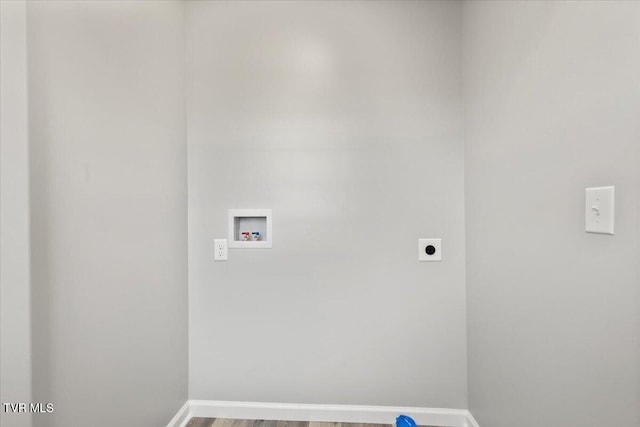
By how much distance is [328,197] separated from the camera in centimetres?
160

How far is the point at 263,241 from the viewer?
1632 mm

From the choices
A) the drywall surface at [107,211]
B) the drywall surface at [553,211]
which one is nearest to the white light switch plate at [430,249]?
the drywall surface at [553,211]

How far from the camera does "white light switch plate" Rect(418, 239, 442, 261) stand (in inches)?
61.7

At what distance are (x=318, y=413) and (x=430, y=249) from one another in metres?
1.09

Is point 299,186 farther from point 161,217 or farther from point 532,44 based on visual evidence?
point 532,44

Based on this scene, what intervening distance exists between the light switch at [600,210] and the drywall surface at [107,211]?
1.55 metres

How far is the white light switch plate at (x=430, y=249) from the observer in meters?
1.57

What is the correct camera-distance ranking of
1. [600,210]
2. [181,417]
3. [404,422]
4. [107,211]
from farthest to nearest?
[181,417], [404,422], [107,211], [600,210]

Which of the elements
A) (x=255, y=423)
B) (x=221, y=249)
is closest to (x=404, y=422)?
(x=255, y=423)

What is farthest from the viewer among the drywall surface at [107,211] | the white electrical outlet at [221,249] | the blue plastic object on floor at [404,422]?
the white electrical outlet at [221,249]

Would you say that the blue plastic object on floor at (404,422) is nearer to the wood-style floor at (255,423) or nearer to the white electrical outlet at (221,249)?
the wood-style floor at (255,423)

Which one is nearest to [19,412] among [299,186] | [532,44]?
[299,186]

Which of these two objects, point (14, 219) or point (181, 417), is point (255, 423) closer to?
point (181, 417)

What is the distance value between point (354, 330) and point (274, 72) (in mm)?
1501
